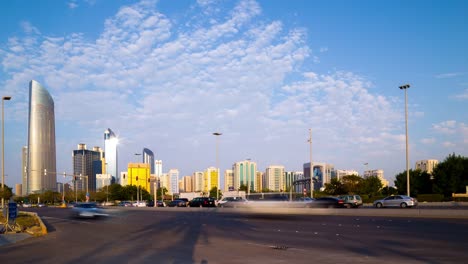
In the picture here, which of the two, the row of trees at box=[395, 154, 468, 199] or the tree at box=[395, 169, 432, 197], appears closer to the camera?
the row of trees at box=[395, 154, 468, 199]

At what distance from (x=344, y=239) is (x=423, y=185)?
74.9 m

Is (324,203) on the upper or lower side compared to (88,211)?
lower

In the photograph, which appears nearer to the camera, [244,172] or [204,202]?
[204,202]

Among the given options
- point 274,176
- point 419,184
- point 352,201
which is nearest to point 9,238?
point 352,201

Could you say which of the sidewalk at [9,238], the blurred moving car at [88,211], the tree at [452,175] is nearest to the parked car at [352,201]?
the tree at [452,175]

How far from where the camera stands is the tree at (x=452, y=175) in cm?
7669

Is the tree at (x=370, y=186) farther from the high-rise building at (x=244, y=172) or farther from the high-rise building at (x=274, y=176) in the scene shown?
the high-rise building at (x=274, y=176)

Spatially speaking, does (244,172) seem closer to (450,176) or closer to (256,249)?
(450,176)

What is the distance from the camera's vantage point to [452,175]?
76.7 m

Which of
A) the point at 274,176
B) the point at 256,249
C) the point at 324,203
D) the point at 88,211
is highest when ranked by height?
the point at 256,249

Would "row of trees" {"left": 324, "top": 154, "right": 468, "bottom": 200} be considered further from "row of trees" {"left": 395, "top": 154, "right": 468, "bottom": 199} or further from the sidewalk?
the sidewalk

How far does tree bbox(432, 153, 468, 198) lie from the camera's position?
76.7 metres

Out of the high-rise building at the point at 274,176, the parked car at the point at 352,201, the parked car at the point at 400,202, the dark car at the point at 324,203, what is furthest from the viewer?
the high-rise building at the point at 274,176

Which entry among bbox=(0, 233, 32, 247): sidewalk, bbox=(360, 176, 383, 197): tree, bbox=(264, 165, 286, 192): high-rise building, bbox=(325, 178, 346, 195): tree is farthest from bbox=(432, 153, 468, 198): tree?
bbox=(264, 165, 286, 192): high-rise building
